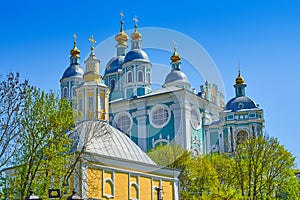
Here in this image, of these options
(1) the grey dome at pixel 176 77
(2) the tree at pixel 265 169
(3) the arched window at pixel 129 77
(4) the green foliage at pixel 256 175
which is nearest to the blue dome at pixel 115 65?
(3) the arched window at pixel 129 77

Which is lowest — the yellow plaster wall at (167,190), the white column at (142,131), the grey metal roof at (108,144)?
the yellow plaster wall at (167,190)

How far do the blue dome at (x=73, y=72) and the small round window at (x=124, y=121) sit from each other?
33.6 ft

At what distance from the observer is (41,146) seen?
17.7 meters

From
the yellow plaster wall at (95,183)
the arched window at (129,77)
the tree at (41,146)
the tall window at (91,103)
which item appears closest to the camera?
the tree at (41,146)

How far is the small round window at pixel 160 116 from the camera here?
43.8m

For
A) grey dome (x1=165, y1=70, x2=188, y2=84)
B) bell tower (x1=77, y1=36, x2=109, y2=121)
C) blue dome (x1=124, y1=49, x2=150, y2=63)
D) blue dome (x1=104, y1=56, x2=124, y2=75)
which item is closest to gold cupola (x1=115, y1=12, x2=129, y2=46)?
blue dome (x1=104, y1=56, x2=124, y2=75)

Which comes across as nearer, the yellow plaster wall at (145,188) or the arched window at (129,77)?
the yellow plaster wall at (145,188)

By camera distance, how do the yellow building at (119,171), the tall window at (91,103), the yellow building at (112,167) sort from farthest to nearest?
the tall window at (91,103), the yellow building at (119,171), the yellow building at (112,167)

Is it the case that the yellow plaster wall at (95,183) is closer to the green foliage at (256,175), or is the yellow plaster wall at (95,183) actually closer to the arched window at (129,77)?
the green foliage at (256,175)

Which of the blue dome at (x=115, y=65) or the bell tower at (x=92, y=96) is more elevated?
the blue dome at (x=115, y=65)

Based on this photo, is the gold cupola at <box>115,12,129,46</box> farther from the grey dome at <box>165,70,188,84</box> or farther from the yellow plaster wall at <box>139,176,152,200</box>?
the yellow plaster wall at <box>139,176,152,200</box>

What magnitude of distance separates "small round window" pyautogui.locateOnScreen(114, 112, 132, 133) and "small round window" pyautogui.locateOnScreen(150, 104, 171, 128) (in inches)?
78.8

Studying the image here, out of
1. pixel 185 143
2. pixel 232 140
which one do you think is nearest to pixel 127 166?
pixel 185 143

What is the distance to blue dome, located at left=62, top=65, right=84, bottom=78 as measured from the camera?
54.4 m
